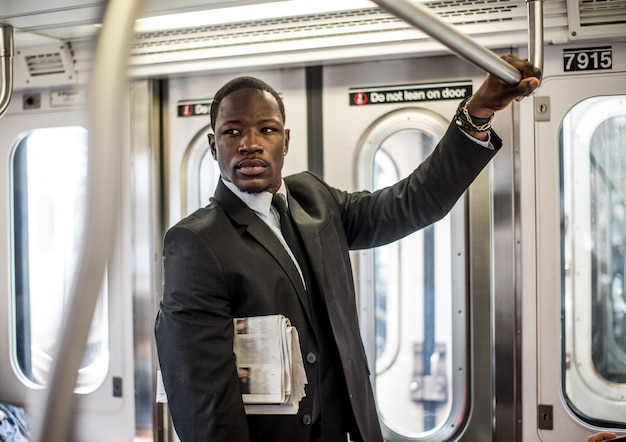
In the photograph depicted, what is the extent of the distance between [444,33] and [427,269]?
87.2 inches

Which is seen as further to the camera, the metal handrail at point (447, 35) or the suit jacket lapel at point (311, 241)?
the suit jacket lapel at point (311, 241)

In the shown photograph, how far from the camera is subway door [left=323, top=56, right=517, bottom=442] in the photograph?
10.0ft

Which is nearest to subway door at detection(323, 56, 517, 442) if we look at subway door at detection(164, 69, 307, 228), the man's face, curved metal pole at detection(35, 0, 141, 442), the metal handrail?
subway door at detection(164, 69, 307, 228)

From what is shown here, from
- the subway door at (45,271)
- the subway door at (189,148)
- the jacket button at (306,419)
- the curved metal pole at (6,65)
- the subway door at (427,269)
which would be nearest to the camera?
the jacket button at (306,419)

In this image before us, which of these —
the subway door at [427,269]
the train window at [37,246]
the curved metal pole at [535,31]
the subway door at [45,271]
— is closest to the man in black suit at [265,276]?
the curved metal pole at [535,31]

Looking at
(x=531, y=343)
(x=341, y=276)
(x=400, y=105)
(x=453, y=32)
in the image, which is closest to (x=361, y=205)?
(x=341, y=276)

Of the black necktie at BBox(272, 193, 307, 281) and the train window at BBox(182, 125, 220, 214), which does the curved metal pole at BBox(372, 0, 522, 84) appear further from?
the train window at BBox(182, 125, 220, 214)

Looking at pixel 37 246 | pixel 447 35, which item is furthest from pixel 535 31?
pixel 37 246

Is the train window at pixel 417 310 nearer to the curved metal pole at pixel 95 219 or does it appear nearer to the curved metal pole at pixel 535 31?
the curved metal pole at pixel 535 31

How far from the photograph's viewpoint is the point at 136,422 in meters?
3.74

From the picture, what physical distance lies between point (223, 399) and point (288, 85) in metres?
1.92

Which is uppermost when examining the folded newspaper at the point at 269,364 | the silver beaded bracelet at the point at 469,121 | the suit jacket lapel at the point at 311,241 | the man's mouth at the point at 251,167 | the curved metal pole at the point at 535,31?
the curved metal pole at the point at 535,31

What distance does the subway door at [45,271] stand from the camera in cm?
375

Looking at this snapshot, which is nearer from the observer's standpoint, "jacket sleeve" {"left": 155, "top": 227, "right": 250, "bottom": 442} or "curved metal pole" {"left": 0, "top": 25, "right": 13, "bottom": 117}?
"jacket sleeve" {"left": 155, "top": 227, "right": 250, "bottom": 442}
